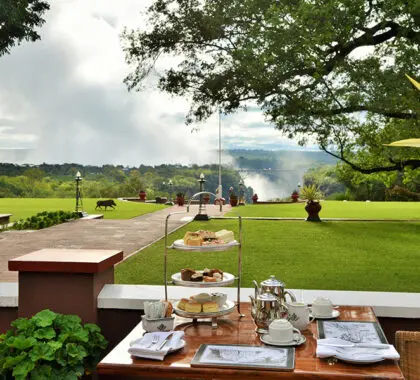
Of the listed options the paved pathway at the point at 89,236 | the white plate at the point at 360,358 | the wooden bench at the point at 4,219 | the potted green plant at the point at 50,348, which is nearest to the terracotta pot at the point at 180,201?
the paved pathway at the point at 89,236

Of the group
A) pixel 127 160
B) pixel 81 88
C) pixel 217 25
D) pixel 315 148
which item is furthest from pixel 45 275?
pixel 81 88

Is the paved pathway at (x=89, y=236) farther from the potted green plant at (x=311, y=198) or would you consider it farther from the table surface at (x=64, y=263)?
the table surface at (x=64, y=263)

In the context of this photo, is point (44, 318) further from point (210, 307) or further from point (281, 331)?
point (281, 331)

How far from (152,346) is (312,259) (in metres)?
8.61

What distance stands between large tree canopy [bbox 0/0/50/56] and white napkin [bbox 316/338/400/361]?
12052 millimetres

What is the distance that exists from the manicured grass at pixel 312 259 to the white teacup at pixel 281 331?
561 centimetres

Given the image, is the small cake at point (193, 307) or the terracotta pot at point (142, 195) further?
the terracotta pot at point (142, 195)

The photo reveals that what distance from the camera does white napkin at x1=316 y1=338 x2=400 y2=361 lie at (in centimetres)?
221

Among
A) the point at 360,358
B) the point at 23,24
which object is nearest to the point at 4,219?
the point at 23,24

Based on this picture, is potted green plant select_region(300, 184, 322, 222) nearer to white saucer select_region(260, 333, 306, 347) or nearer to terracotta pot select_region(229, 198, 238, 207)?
terracotta pot select_region(229, 198, 238, 207)

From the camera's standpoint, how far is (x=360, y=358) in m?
2.19

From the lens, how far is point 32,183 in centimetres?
4406

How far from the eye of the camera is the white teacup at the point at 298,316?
2594mm

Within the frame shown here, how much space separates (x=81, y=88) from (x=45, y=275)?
89.2 m
